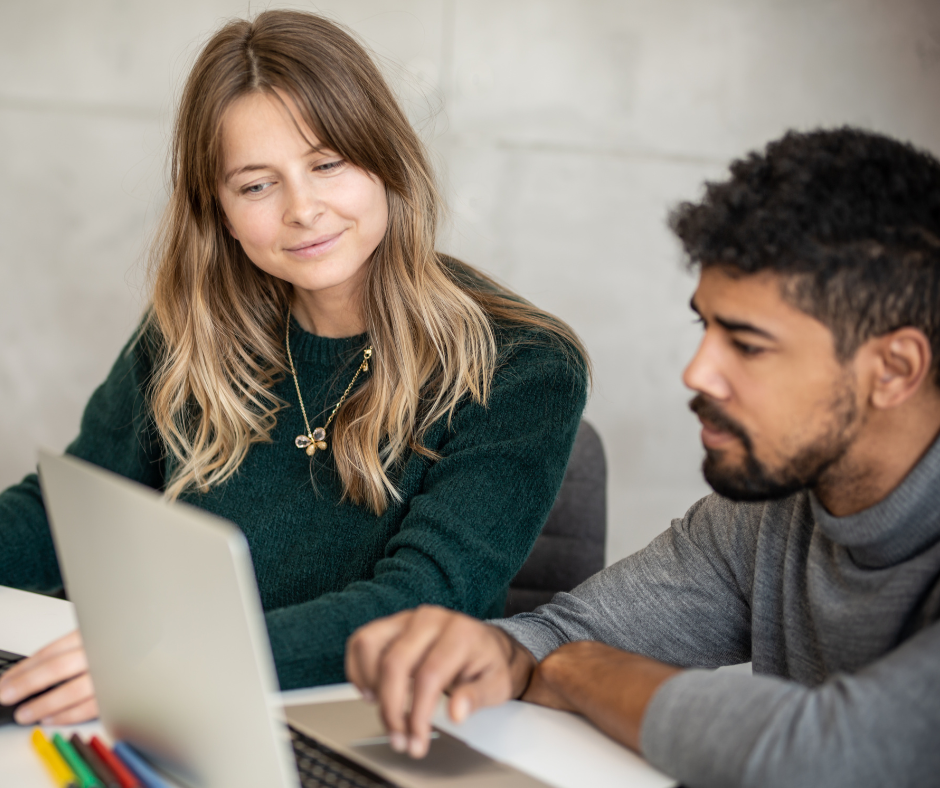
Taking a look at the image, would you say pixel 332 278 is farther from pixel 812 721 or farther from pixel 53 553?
pixel 812 721

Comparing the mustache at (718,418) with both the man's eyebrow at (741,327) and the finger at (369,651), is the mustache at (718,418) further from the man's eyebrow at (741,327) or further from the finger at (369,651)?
the finger at (369,651)

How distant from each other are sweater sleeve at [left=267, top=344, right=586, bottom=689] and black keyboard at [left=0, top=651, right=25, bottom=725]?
251 mm

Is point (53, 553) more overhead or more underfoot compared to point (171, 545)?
more underfoot

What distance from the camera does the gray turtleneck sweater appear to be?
0.68 metres

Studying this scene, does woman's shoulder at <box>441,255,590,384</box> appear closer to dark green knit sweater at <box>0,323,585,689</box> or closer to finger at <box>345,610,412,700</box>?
dark green knit sweater at <box>0,323,585,689</box>

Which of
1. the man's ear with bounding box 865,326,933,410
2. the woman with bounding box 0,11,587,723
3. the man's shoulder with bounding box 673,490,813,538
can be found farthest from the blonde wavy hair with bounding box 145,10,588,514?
the man's ear with bounding box 865,326,933,410

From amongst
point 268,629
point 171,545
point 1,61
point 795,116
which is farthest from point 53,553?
point 795,116

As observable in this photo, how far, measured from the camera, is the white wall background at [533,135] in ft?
7.27

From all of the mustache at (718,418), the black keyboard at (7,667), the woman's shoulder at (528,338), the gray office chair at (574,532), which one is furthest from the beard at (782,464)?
the gray office chair at (574,532)

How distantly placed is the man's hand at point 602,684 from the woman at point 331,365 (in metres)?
0.22

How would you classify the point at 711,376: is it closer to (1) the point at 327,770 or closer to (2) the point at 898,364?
(2) the point at 898,364

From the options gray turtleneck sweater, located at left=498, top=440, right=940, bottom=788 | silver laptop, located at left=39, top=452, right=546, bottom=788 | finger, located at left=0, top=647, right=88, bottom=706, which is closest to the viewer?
silver laptop, located at left=39, top=452, right=546, bottom=788

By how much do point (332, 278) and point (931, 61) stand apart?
1.93m

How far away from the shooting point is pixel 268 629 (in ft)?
3.26
